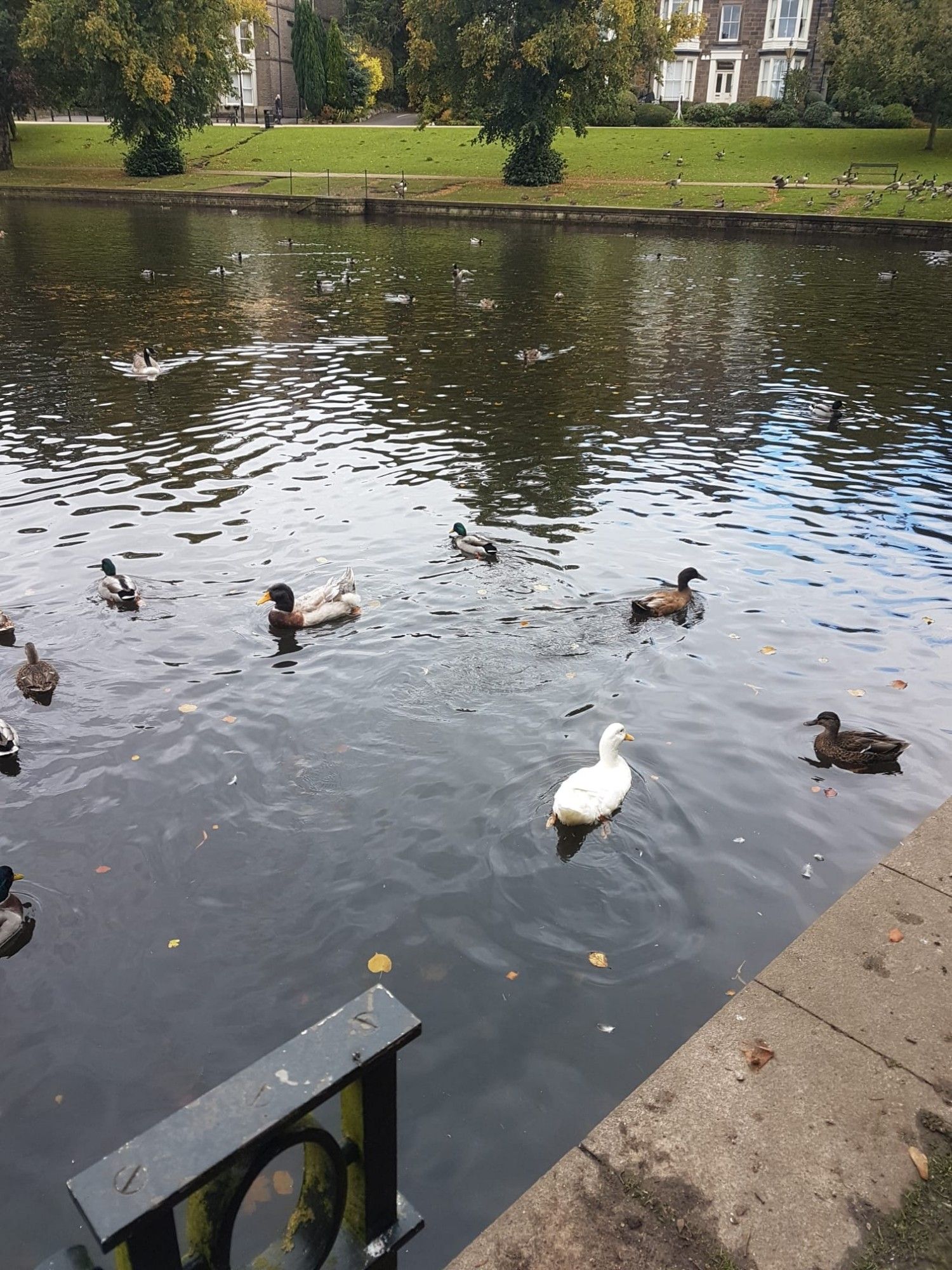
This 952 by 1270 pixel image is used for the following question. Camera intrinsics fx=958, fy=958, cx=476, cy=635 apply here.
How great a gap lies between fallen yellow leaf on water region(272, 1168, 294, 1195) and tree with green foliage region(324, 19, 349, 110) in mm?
85193

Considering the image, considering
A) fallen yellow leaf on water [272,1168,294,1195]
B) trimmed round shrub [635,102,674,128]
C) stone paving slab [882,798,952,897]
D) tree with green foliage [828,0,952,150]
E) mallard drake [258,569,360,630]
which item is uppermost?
tree with green foliage [828,0,952,150]

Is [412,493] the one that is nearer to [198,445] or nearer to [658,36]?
[198,445]

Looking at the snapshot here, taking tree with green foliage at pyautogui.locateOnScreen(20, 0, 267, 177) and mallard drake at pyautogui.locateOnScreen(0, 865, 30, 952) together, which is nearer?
mallard drake at pyautogui.locateOnScreen(0, 865, 30, 952)

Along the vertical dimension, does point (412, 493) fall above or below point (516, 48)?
below

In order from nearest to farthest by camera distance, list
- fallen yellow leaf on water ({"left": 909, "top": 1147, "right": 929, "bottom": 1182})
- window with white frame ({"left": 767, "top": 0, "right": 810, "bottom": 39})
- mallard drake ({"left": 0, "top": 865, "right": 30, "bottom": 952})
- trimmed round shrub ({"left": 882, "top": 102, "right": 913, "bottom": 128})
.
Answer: fallen yellow leaf on water ({"left": 909, "top": 1147, "right": 929, "bottom": 1182})
mallard drake ({"left": 0, "top": 865, "right": 30, "bottom": 952})
trimmed round shrub ({"left": 882, "top": 102, "right": 913, "bottom": 128})
window with white frame ({"left": 767, "top": 0, "right": 810, "bottom": 39})

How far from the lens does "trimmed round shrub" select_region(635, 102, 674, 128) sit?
69.6m

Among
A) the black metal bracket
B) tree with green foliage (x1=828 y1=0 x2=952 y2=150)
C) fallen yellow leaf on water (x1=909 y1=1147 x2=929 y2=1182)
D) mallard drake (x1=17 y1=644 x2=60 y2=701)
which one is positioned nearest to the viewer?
the black metal bracket

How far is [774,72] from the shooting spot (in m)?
79.9

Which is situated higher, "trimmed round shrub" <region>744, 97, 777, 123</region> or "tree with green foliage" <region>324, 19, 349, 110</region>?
"tree with green foliage" <region>324, 19, 349, 110</region>

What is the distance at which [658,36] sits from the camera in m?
51.4

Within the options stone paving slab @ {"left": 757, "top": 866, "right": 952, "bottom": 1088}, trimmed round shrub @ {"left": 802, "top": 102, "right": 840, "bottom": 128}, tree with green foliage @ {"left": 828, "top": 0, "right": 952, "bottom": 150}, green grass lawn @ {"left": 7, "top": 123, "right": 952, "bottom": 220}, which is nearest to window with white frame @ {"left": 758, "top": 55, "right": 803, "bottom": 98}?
trimmed round shrub @ {"left": 802, "top": 102, "right": 840, "bottom": 128}

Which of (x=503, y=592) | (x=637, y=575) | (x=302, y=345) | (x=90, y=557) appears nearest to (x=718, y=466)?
(x=637, y=575)

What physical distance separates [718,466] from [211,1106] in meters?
14.0

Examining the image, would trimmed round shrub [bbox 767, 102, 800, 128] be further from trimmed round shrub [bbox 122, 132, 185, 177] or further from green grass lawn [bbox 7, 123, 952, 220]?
trimmed round shrub [bbox 122, 132, 185, 177]
